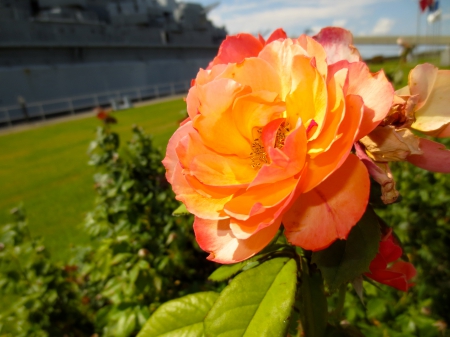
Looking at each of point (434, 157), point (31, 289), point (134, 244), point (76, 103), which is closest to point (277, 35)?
point (434, 157)

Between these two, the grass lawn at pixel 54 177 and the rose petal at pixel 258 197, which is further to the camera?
the grass lawn at pixel 54 177

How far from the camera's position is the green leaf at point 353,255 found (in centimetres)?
48

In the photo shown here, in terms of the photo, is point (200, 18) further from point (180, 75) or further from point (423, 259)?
point (423, 259)

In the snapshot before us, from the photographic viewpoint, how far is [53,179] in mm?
6270

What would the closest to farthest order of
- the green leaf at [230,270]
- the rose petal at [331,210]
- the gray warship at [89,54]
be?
1. the rose petal at [331,210]
2. the green leaf at [230,270]
3. the gray warship at [89,54]

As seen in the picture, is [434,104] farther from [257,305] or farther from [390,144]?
[257,305]


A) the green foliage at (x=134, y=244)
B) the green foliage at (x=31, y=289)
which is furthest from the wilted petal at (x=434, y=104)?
the green foliage at (x=31, y=289)

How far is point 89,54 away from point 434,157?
2050cm

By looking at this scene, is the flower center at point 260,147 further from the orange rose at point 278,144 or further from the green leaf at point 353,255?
the green leaf at point 353,255

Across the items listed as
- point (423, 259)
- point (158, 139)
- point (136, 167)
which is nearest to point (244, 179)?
point (136, 167)

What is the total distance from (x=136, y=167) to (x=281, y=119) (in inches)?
72.0

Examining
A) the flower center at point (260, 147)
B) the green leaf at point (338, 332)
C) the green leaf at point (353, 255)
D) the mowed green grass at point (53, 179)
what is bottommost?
the mowed green grass at point (53, 179)

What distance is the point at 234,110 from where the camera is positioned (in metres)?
0.48

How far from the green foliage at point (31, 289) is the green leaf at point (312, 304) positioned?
1680mm
